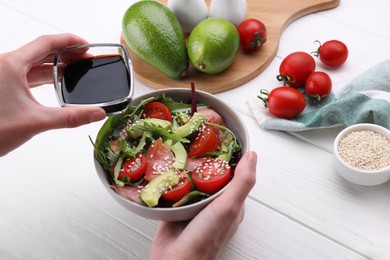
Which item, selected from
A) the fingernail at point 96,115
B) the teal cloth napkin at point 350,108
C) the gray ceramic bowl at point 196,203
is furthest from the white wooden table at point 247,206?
the fingernail at point 96,115

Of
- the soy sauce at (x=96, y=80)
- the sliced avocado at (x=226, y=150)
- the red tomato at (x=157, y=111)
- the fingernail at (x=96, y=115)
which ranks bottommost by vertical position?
the sliced avocado at (x=226, y=150)

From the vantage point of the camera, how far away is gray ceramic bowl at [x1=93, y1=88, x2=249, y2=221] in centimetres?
89

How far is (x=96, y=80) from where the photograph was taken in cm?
108

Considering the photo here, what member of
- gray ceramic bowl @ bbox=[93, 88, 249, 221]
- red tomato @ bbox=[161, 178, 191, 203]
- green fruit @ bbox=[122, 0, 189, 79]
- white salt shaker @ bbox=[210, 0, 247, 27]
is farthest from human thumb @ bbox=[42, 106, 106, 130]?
white salt shaker @ bbox=[210, 0, 247, 27]

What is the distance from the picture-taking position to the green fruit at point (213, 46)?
1324mm

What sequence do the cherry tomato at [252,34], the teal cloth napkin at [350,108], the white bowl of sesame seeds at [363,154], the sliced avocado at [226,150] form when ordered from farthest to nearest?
the cherry tomato at [252,34]
the teal cloth napkin at [350,108]
the white bowl of sesame seeds at [363,154]
the sliced avocado at [226,150]

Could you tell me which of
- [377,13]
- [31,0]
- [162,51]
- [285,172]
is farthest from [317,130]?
[31,0]

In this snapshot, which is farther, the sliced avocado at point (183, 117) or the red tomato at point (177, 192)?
the sliced avocado at point (183, 117)

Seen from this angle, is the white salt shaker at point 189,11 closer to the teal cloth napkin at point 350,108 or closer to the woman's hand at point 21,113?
the teal cloth napkin at point 350,108

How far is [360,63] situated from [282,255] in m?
0.70

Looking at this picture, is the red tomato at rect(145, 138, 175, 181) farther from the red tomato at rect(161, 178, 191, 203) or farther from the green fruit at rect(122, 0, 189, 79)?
the green fruit at rect(122, 0, 189, 79)

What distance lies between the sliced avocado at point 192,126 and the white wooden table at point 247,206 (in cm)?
23

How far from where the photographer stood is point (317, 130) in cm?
126

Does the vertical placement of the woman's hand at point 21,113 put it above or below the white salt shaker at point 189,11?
above
